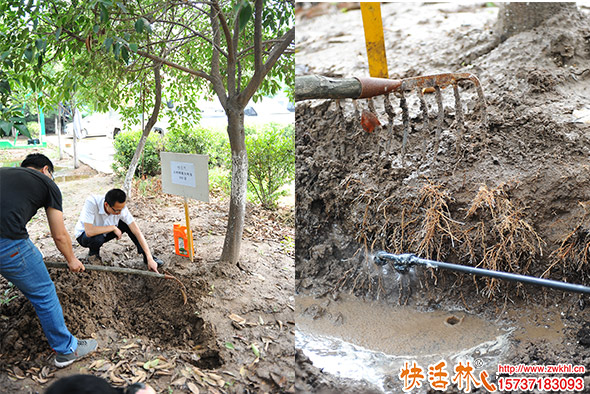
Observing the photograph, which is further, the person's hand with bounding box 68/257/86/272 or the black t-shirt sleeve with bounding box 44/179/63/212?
the person's hand with bounding box 68/257/86/272

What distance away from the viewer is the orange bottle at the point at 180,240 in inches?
127

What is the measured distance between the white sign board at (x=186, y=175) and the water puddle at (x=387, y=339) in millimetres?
1086

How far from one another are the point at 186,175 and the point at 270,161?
1.65 metres

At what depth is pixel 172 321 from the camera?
273 cm

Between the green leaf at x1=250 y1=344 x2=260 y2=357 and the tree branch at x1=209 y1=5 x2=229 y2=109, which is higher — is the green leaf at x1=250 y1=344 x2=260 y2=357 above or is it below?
below

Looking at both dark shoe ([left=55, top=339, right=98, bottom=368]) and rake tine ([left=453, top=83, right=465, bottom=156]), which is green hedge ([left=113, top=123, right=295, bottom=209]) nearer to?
rake tine ([left=453, top=83, right=465, bottom=156])

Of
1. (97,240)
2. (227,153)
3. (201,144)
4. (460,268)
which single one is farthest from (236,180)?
(201,144)

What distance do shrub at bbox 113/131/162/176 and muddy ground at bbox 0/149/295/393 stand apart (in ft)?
5.21

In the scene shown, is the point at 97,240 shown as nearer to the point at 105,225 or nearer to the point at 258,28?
the point at 105,225

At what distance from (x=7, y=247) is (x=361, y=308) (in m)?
1.99

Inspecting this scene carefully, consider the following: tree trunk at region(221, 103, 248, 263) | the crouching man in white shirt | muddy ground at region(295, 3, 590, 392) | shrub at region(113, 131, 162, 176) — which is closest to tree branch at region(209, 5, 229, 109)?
tree trunk at region(221, 103, 248, 263)

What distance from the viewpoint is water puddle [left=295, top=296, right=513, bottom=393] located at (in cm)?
207

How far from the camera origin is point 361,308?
8.64 ft

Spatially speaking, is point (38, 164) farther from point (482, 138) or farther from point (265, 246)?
point (482, 138)
